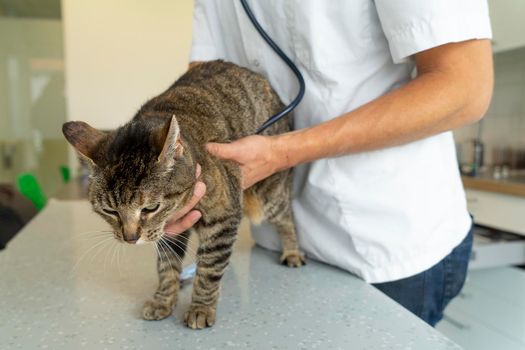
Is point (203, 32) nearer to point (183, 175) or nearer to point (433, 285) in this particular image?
point (183, 175)

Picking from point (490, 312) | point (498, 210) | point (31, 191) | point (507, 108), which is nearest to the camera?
point (490, 312)

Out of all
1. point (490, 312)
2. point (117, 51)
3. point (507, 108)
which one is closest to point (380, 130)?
point (490, 312)

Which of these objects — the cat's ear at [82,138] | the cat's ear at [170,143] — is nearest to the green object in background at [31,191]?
the cat's ear at [82,138]

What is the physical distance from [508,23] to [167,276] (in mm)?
2164

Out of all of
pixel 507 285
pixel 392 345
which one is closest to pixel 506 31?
pixel 507 285

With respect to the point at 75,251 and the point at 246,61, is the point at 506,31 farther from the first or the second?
the point at 75,251

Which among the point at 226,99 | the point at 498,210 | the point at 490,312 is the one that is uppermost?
the point at 226,99

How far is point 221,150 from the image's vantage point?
29.9 inches

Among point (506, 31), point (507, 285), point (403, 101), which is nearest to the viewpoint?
point (403, 101)

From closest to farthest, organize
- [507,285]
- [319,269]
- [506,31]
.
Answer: [319,269]
[507,285]
[506,31]

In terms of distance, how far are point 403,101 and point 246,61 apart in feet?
1.42

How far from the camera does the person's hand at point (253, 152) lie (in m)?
0.75

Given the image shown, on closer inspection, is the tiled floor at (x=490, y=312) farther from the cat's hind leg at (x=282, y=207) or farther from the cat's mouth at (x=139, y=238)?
the cat's mouth at (x=139, y=238)

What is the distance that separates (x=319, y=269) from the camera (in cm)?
92
